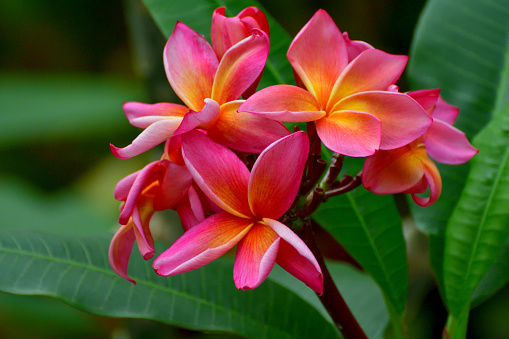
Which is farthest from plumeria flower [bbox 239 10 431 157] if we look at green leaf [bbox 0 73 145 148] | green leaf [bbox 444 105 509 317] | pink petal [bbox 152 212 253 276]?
green leaf [bbox 0 73 145 148]

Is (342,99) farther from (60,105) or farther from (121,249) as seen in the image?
(60,105)

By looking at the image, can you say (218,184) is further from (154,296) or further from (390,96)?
(154,296)

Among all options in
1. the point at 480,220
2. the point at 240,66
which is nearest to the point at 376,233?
the point at 480,220

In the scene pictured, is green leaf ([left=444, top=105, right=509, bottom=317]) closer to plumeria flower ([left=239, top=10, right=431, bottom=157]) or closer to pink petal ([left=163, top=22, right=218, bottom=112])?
plumeria flower ([left=239, top=10, right=431, bottom=157])

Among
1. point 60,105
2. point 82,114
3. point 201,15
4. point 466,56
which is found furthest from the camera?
point 60,105

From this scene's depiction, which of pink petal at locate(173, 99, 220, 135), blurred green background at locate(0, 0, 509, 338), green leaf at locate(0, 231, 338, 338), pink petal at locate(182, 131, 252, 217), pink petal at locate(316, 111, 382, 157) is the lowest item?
blurred green background at locate(0, 0, 509, 338)

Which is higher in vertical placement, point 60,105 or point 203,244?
point 203,244
